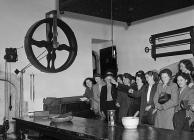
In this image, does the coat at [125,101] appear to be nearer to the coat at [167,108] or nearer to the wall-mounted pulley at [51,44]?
the coat at [167,108]

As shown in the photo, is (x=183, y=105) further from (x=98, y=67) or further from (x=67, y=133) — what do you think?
(x=98, y=67)

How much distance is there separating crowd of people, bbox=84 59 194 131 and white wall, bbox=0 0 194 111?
1513mm

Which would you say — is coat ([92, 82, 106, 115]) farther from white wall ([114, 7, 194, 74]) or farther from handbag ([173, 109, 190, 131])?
handbag ([173, 109, 190, 131])

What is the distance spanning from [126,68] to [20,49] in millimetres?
2677

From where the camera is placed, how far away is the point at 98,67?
7895 mm

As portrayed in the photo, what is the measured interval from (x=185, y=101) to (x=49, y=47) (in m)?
3.40

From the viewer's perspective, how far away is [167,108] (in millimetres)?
3686

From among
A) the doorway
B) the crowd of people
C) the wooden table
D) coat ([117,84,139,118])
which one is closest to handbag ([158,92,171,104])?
the crowd of people

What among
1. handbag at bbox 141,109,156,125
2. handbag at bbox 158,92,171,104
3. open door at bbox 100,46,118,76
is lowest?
handbag at bbox 141,109,156,125

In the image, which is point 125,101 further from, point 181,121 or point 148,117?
point 181,121

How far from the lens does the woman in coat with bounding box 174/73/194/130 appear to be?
354cm

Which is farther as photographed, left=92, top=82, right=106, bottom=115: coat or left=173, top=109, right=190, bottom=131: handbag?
left=92, top=82, right=106, bottom=115: coat

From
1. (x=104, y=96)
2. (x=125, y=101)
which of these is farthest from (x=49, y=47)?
(x=125, y=101)

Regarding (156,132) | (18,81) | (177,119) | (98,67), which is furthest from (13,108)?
(156,132)
